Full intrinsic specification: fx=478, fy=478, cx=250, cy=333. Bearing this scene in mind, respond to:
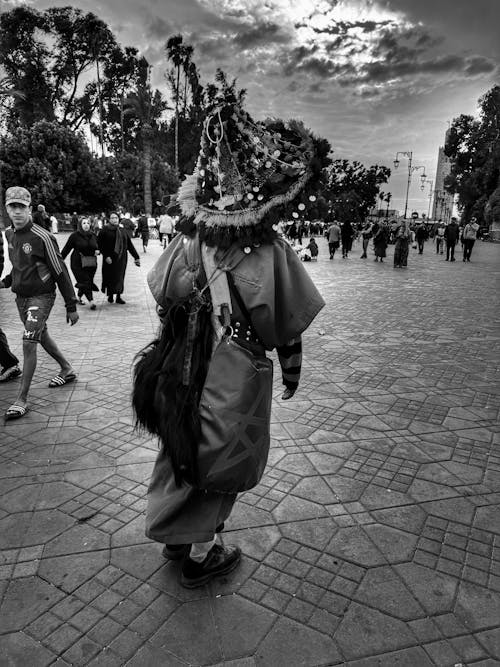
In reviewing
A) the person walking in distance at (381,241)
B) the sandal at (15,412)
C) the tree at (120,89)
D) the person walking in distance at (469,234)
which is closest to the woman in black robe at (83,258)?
the sandal at (15,412)

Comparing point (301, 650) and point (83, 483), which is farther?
point (83, 483)

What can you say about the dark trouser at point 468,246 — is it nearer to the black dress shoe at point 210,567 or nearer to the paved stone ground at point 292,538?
the paved stone ground at point 292,538

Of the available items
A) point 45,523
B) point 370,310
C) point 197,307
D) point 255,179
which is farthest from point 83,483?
point 370,310

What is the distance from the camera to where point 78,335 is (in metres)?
7.13

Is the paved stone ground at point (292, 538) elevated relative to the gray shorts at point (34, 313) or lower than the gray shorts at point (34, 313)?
lower

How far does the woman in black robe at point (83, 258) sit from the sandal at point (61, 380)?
14.0ft

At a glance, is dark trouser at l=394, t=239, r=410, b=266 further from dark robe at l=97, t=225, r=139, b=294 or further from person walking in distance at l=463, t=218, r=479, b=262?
dark robe at l=97, t=225, r=139, b=294

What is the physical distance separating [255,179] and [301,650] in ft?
6.78

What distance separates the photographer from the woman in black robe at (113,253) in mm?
9375

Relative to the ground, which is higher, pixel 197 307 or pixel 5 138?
pixel 5 138

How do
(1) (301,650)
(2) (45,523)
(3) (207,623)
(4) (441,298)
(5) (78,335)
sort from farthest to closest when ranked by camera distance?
(4) (441,298) < (5) (78,335) < (2) (45,523) < (3) (207,623) < (1) (301,650)

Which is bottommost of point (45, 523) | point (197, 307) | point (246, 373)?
point (45, 523)

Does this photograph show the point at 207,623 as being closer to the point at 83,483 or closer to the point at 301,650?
the point at 301,650

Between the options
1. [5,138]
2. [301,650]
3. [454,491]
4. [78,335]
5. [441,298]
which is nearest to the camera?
[301,650]
